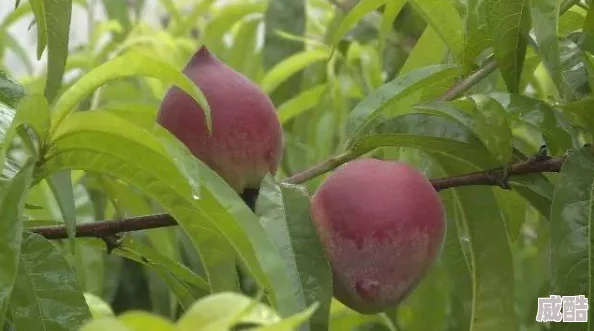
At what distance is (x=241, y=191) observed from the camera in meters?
0.55

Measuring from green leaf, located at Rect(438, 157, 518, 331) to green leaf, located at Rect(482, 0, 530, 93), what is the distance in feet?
0.25

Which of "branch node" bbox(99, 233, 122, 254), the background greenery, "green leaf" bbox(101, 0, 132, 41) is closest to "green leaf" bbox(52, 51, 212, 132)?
the background greenery

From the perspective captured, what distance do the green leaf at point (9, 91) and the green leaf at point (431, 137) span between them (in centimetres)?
21

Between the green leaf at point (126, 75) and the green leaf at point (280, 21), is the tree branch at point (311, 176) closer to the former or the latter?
the green leaf at point (126, 75)

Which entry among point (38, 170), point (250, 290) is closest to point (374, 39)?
point (250, 290)

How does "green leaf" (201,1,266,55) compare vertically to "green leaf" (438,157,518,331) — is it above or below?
above

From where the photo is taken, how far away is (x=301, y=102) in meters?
1.06

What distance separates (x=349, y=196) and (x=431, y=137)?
78 millimetres

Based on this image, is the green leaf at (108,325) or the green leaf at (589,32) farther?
the green leaf at (589,32)

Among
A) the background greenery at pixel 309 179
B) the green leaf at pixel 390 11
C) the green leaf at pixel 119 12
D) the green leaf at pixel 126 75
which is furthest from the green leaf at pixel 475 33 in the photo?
the green leaf at pixel 119 12

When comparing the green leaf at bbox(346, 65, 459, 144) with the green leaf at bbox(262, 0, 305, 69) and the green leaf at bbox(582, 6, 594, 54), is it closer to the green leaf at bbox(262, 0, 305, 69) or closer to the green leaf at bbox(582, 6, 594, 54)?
the green leaf at bbox(582, 6, 594, 54)

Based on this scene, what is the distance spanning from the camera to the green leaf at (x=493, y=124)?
53 centimetres

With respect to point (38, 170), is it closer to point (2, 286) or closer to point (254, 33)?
point (2, 286)

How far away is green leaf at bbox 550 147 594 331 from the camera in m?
0.51
